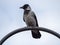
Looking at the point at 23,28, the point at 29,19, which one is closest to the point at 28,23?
the point at 29,19

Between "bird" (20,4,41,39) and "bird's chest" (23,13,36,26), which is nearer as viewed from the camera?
"bird" (20,4,41,39)

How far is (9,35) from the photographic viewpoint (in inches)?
204

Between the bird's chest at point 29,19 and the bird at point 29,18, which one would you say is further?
the bird's chest at point 29,19

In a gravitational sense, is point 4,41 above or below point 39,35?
above

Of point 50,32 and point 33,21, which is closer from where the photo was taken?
point 50,32

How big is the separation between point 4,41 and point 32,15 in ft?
13.9

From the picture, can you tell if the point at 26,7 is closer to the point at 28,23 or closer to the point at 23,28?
the point at 28,23

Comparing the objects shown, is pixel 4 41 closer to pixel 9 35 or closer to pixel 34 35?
pixel 9 35

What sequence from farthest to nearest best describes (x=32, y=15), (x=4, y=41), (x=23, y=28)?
(x=32, y=15)
(x=23, y=28)
(x=4, y=41)

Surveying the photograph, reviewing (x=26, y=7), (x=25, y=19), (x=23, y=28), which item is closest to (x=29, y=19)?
(x=25, y=19)

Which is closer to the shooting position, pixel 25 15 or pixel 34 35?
pixel 34 35

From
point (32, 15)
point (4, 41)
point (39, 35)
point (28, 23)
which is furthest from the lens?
point (32, 15)

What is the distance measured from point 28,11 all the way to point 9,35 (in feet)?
12.6

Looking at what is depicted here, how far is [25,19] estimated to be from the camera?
8805mm
